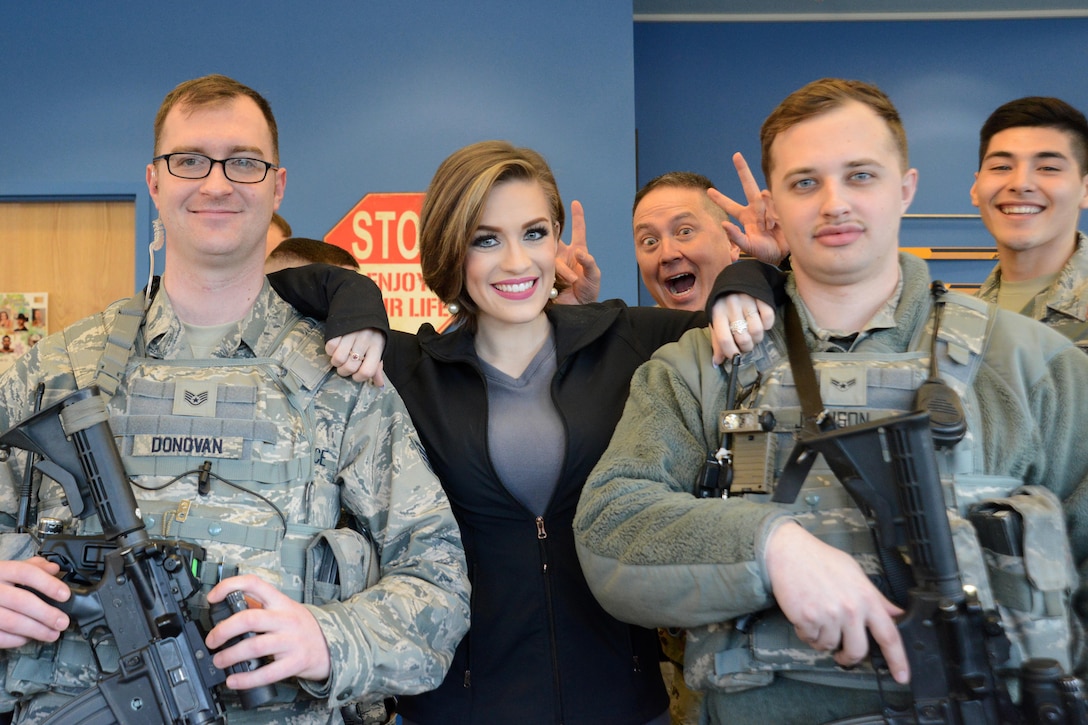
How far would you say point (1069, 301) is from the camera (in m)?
2.18

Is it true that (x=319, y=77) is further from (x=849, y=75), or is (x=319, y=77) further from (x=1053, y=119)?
(x=1053, y=119)

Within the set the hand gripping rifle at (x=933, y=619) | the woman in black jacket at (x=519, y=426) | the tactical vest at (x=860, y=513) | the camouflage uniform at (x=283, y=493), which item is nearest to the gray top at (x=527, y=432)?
the woman in black jacket at (x=519, y=426)

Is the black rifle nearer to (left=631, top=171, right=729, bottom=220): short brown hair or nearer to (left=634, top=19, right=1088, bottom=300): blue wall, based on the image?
(left=631, top=171, right=729, bottom=220): short brown hair

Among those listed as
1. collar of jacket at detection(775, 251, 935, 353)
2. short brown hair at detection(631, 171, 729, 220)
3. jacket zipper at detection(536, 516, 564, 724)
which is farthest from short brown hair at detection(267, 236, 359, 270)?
collar of jacket at detection(775, 251, 935, 353)

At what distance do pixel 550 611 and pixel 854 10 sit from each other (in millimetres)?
5009

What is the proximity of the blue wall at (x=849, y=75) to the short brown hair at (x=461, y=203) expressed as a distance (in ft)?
12.0

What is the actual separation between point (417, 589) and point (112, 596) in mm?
462

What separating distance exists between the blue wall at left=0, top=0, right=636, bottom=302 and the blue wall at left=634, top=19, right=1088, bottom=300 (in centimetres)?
106

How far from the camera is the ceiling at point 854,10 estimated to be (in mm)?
5406

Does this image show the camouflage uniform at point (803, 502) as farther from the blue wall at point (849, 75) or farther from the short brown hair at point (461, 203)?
the blue wall at point (849, 75)

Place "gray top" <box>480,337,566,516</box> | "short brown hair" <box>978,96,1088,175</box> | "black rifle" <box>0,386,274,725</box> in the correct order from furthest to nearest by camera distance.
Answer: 1. "short brown hair" <box>978,96,1088,175</box>
2. "gray top" <box>480,337,566,516</box>
3. "black rifle" <box>0,386,274,725</box>

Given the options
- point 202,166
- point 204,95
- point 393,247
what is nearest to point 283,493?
point 202,166

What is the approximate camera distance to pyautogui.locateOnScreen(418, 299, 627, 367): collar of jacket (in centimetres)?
186

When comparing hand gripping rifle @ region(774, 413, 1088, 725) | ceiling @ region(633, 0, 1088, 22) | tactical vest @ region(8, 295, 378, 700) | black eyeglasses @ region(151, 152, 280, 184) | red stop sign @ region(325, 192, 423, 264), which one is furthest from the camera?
ceiling @ region(633, 0, 1088, 22)
